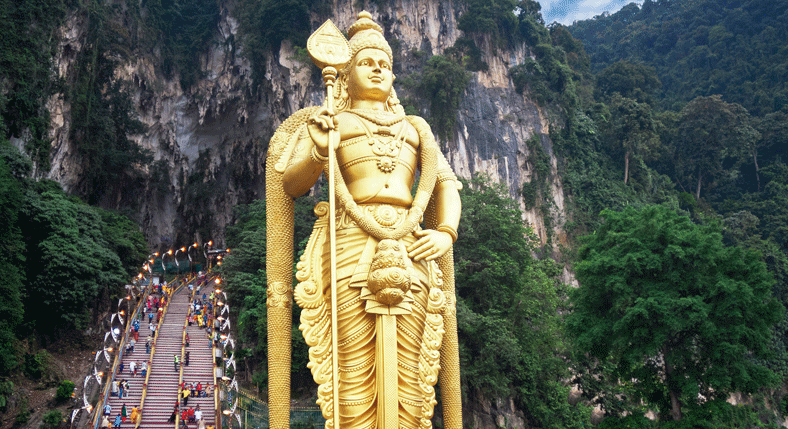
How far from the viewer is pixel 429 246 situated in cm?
555

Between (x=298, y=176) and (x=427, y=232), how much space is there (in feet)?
4.05

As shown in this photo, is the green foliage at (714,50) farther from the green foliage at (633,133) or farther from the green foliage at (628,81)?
the green foliage at (633,133)

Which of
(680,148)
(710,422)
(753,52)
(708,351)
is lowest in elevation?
(710,422)

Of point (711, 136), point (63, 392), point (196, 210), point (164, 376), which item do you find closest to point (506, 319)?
point (164, 376)

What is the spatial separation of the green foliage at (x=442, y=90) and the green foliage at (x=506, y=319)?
9.92 m

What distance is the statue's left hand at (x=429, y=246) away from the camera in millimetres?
5500

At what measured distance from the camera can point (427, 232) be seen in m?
5.64

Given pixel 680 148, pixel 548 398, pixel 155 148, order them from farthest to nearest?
pixel 680 148, pixel 155 148, pixel 548 398

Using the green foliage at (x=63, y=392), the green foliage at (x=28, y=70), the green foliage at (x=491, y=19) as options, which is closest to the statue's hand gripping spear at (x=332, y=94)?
the green foliage at (x=63, y=392)

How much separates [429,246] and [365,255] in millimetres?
549

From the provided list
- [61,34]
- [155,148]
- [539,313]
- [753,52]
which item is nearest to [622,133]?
[753,52]

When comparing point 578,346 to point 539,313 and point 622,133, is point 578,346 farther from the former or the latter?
point 622,133

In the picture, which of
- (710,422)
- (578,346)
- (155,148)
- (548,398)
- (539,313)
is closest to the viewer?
(710,422)

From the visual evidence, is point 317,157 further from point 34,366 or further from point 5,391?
point 34,366
